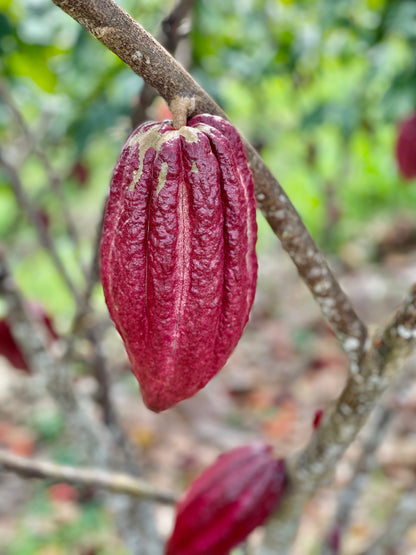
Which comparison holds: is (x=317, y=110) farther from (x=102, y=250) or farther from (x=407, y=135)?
(x=102, y=250)

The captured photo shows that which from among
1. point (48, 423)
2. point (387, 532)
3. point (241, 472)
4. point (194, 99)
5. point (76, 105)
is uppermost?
point (194, 99)

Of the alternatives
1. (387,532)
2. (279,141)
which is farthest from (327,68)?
(387,532)

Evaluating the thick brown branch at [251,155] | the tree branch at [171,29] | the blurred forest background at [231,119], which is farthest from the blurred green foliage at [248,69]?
the thick brown branch at [251,155]

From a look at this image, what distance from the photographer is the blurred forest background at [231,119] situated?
3.40 feet

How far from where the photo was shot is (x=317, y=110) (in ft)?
5.19

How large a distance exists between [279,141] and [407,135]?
3.97 feet

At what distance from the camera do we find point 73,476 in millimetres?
765

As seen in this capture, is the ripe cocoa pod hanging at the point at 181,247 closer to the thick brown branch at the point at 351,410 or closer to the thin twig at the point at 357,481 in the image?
the thick brown branch at the point at 351,410

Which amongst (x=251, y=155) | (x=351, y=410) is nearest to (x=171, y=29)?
(x=251, y=155)

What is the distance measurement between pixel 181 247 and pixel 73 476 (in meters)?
0.49

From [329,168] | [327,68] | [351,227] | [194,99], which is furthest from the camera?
[329,168]

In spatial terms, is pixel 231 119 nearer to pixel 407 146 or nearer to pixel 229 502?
pixel 407 146

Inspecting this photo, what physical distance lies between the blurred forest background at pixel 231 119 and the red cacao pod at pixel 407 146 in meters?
0.13

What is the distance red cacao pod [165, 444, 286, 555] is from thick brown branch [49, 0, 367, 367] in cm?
24
